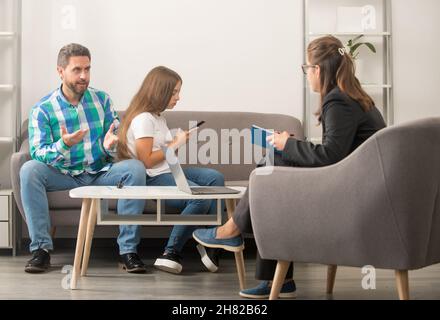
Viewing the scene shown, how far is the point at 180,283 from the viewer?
318cm

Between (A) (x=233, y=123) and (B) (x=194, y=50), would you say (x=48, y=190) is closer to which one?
(A) (x=233, y=123)

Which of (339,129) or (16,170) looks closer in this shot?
(339,129)

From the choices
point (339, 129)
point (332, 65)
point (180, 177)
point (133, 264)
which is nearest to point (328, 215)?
point (339, 129)

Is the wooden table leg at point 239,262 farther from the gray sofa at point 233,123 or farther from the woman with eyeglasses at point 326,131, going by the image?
the gray sofa at point 233,123

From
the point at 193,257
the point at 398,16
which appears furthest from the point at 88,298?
the point at 398,16

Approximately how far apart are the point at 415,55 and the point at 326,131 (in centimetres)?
226

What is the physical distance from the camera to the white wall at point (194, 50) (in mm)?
4449

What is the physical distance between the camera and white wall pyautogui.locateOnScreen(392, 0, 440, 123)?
459 centimetres

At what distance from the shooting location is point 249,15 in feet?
14.9

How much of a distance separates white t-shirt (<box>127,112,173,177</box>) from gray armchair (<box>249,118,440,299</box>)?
1139 mm

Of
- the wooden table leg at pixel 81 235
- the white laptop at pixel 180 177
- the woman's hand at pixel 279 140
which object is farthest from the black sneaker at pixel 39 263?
the woman's hand at pixel 279 140

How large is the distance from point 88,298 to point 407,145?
1389 mm

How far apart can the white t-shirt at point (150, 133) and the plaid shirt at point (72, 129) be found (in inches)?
6.9
